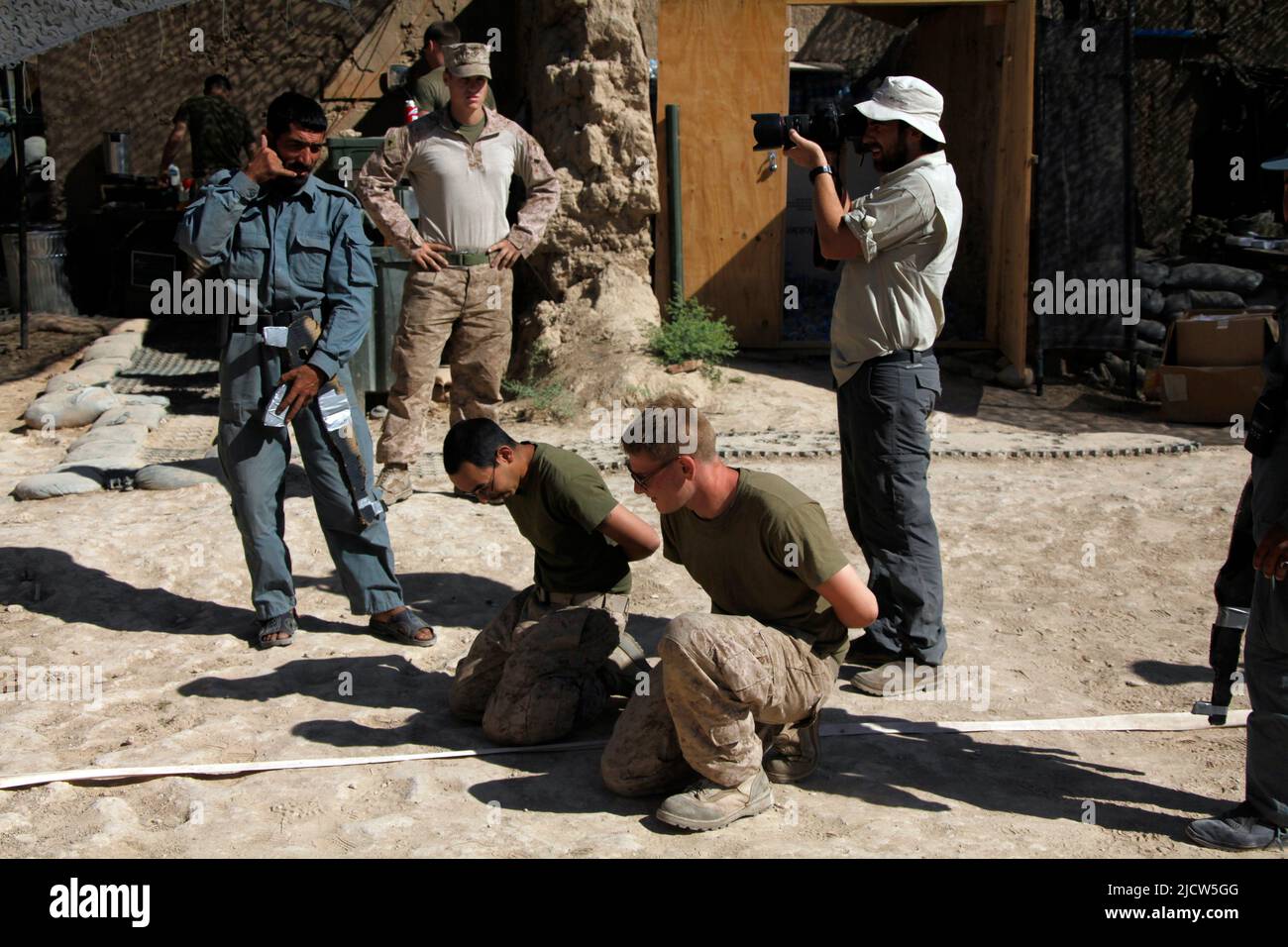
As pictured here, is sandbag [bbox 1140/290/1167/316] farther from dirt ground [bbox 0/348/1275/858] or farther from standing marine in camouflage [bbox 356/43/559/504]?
standing marine in camouflage [bbox 356/43/559/504]

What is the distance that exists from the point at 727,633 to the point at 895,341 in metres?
1.50

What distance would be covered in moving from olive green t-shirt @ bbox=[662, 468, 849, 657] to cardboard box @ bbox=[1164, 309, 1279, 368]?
18.7 feet

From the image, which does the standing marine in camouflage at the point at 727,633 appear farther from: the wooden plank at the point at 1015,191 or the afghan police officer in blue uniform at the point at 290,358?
the wooden plank at the point at 1015,191

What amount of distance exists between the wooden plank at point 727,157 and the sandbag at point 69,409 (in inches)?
152

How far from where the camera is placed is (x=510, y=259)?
6184 mm

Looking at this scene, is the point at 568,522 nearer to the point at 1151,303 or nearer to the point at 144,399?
the point at 144,399

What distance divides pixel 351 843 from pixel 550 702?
81 centimetres

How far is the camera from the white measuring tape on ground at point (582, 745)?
12.2 feet

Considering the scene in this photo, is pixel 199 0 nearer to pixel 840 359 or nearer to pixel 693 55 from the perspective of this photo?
pixel 693 55

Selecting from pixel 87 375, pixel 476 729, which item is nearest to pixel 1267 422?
pixel 476 729

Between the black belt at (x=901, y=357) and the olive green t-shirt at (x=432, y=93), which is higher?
the olive green t-shirt at (x=432, y=93)

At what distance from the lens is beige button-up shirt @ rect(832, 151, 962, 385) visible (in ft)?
14.1

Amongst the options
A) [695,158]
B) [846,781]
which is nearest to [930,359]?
[846,781]

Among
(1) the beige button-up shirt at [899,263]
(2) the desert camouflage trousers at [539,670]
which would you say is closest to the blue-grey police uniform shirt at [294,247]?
(2) the desert camouflage trousers at [539,670]
